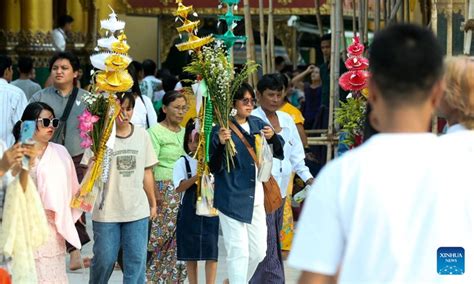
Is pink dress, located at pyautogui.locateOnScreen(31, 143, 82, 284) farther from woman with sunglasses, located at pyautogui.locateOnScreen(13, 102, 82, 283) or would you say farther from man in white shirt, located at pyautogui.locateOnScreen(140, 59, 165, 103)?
man in white shirt, located at pyautogui.locateOnScreen(140, 59, 165, 103)

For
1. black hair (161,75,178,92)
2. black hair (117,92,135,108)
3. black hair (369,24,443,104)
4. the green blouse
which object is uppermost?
black hair (369,24,443,104)

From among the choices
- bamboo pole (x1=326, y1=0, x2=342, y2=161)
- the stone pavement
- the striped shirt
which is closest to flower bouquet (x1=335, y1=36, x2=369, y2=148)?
bamboo pole (x1=326, y1=0, x2=342, y2=161)

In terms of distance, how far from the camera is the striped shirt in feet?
36.2

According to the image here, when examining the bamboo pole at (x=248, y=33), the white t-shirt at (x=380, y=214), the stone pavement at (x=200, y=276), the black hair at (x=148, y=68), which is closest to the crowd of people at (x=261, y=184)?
the white t-shirt at (x=380, y=214)

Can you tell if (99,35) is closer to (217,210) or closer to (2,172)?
(217,210)

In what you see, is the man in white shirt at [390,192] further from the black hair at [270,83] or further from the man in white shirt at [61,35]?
the man in white shirt at [61,35]

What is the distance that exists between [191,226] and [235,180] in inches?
25.7

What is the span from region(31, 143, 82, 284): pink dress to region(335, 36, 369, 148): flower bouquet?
1.74 meters

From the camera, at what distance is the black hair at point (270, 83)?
9656 millimetres

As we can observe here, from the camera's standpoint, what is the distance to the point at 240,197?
8.59m

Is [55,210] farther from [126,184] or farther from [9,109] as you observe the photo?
[9,109]

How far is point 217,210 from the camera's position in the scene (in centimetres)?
879

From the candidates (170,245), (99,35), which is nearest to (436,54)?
(170,245)

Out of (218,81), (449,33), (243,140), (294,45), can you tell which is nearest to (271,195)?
(243,140)
